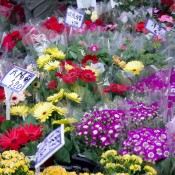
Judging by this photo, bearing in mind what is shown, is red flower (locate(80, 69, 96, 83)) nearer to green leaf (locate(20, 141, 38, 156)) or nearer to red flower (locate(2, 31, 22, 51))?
green leaf (locate(20, 141, 38, 156))

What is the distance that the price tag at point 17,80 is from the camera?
2459mm

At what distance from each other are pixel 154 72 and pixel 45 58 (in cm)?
66

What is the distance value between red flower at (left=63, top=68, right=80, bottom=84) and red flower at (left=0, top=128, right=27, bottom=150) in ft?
2.07

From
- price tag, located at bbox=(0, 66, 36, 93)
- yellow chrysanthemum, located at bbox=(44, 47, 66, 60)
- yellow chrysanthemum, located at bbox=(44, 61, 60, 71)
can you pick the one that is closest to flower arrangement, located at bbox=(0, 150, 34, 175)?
price tag, located at bbox=(0, 66, 36, 93)

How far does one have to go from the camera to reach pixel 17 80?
249cm

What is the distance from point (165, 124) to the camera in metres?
2.33

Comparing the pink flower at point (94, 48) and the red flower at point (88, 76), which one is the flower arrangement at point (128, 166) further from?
the pink flower at point (94, 48)

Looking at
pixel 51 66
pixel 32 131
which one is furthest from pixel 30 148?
pixel 51 66

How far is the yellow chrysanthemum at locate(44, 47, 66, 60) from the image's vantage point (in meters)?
3.20

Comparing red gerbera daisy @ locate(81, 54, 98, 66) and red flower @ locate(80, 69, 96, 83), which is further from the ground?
red flower @ locate(80, 69, 96, 83)

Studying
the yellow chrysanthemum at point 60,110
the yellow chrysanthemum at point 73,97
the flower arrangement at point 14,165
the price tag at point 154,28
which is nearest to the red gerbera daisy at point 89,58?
the yellow chrysanthemum at point 73,97

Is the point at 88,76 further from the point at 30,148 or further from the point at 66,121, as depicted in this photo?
the point at 30,148

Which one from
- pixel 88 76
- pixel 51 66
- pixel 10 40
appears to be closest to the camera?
pixel 88 76

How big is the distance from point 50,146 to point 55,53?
1495 mm
